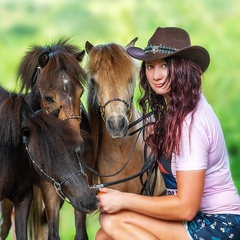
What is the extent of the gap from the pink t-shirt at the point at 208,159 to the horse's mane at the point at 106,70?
1.03 meters

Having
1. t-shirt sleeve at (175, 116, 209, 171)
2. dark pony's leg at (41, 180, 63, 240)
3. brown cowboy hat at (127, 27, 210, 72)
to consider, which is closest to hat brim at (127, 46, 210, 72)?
brown cowboy hat at (127, 27, 210, 72)

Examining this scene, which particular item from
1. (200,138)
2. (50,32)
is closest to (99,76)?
(200,138)

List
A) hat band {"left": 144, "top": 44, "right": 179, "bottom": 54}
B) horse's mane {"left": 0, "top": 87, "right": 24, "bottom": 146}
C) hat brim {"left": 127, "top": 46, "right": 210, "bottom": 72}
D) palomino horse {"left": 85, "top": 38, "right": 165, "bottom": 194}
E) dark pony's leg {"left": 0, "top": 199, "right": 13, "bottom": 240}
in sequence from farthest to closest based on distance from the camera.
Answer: dark pony's leg {"left": 0, "top": 199, "right": 13, "bottom": 240} < palomino horse {"left": 85, "top": 38, "right": 165, "bottom": 194} < horse's mane {"left": 0, "top": 87, "right": 24, "bottom": 146} < hat band {"left": 144, "top": 44, "right": 179, "bottom": 54} < hat brim {"left": 127, "top": 46, "right": 210, "bottom": 72}

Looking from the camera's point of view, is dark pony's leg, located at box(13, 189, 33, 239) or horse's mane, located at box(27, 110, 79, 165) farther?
dark pony's leg, located at box(13, 189, 33, 239)

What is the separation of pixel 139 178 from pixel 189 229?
1.17 m

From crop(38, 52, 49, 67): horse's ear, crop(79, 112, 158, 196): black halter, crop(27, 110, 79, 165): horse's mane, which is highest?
crop(38, 52, 49, 67): horse's ear

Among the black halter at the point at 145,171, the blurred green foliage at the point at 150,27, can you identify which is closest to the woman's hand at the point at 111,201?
the black halter at the point at 145,171

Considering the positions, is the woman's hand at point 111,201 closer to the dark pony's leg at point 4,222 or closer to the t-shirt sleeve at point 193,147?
the t-shirt sleeve at point 193,147

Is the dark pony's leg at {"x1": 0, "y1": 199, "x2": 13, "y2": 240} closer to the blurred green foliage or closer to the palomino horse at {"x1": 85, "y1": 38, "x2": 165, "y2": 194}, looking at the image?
the palomino horse at {"x1": 85, "y1": 38, "x2": 165, "y2": 194}

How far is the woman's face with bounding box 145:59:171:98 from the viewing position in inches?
134

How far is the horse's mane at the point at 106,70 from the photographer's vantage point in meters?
4.35

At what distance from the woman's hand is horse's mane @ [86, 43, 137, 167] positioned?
1.11 meters

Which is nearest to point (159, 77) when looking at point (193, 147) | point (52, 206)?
point (193, 147)

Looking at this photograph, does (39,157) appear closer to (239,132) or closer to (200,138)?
(200,138)
